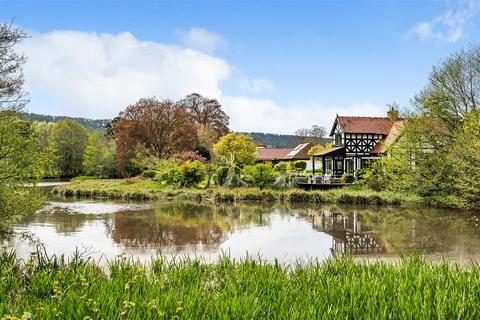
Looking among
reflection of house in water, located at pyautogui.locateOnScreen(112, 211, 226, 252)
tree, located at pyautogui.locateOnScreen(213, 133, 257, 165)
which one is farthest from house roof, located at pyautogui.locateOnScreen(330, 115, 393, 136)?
reflection of house in water, located at pyautogui.locateOnScreen(112, 211, 226, 252)

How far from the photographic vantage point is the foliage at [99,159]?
43.9 metres

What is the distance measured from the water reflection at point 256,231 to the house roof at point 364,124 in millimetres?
16424

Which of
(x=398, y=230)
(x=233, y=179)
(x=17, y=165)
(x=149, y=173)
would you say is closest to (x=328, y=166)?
(x=233, y=179)

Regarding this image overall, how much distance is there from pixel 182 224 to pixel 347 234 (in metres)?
6.07

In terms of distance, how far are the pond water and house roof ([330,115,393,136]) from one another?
52.4ft

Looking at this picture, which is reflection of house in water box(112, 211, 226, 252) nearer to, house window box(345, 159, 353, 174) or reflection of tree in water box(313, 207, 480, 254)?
reflection of tree in water box(313, 207, 480, 254)

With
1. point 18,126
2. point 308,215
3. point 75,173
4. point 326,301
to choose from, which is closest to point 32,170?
point 18,126

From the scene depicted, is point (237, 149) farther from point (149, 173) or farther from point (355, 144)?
point (355, 144)

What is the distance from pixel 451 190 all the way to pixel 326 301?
64.5 ft

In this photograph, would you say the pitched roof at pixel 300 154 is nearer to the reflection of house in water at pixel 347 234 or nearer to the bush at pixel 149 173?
the bush at pixel 149 173

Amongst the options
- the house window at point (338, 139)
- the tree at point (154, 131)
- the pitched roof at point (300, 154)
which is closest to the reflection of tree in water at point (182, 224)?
the house window at point (338, 139)

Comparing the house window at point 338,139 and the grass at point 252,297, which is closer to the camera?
the grass at point 252,297

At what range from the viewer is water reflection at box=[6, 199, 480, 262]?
10.9m

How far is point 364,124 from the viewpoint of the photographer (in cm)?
3700
